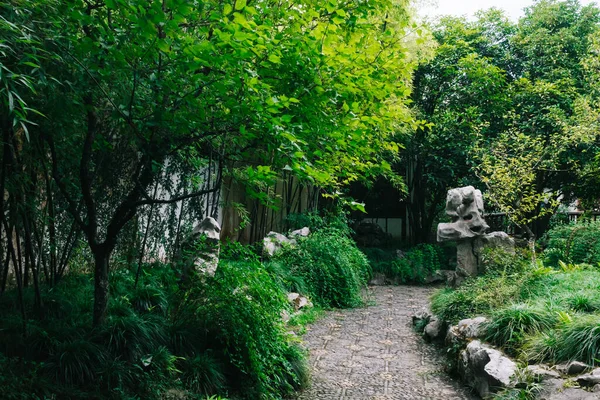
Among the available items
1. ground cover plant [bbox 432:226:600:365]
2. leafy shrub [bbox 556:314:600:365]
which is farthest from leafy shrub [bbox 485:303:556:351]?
leafy shrub [bbox 556:314:600:365]

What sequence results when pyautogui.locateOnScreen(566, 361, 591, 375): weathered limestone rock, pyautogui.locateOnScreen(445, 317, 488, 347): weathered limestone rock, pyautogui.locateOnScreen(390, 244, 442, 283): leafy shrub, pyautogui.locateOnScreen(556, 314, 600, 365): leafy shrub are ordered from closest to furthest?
pyautogui.locateOnScreen(566, 361, 591, 375): weathered limestone rock
pyautogui.locateOnScreen(556, 314, 600, 365): leafy shrub
pyautogui.locateOnScreen(445, 317, 488, 347): weathered limestone rock
pyautogui.locateOnScreen(390, 244, 442, 283): leafy shrub

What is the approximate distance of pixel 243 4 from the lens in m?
2.78

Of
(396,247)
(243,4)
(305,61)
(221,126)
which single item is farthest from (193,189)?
(396,247)

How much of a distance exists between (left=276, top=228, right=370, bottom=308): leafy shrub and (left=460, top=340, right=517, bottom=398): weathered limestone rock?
3415 millimetres

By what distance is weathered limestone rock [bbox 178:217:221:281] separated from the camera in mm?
4453

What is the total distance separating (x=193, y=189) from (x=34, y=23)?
3.78 meters

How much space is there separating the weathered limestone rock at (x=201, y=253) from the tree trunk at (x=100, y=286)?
0.81 metres

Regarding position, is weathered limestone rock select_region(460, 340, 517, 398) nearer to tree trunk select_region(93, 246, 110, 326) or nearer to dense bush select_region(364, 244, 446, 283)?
tree trunk select_region(93, 246, 110, 326)

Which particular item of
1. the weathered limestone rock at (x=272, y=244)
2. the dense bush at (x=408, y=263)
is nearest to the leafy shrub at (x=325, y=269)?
the weathered limestone rock at (x=272, y=244)

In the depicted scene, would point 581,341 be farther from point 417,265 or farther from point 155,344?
point 417,265

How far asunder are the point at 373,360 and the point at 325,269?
2846mm

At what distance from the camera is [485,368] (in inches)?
163

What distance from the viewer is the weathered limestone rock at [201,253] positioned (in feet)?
14.6

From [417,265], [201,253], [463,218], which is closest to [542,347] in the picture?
[201,253]
